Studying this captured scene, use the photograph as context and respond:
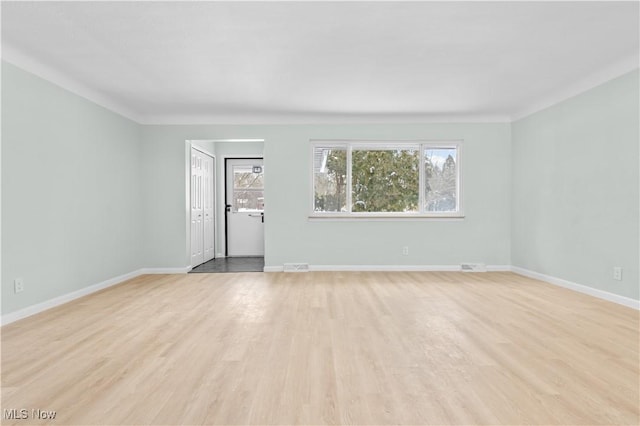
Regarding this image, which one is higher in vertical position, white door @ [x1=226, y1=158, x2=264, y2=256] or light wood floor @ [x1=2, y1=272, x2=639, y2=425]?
white door @ [x1=226, y1=158, x2=264, y2=256]

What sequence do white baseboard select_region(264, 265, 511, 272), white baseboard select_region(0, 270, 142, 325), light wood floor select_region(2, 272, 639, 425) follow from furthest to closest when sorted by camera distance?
white baseboard select_region(264, 265, 511, 272)
white baseboard select_region(0, 270, 142, 325)
light wood floor select_region(2, 272, 639, 425)

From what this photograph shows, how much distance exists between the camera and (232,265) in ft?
22.0

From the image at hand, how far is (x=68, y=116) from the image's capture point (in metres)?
4.18

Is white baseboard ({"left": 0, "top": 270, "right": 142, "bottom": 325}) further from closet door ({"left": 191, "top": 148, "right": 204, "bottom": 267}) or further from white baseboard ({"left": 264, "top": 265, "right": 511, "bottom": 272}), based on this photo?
white baseboard ({"left": 264, "top": 265, "right": 511, "bottom": 272})

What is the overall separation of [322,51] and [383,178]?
313 centimetres

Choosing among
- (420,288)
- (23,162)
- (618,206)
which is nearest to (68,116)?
(23,162)

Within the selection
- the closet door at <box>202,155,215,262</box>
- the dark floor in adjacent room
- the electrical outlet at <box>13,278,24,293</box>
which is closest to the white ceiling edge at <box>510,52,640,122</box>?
the dark floor in adjacent room

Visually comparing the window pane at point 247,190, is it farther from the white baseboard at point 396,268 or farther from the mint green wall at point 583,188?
the mint green wall at point 583,188

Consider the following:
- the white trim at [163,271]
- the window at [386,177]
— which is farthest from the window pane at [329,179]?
the white trim at [163,271]

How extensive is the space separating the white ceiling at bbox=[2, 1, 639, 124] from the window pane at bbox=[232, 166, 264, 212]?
2817mm

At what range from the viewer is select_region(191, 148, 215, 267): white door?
6496 millimetres

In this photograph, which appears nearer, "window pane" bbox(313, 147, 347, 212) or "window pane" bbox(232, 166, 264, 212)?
"window pane" bbox(313, 147, 347, 212)

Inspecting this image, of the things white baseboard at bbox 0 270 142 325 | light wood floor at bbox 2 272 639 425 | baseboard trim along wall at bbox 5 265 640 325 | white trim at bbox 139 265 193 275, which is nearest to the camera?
light wood floor at bbox 2 272 639 425

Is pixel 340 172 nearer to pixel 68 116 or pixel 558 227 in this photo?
pixel 558 227
